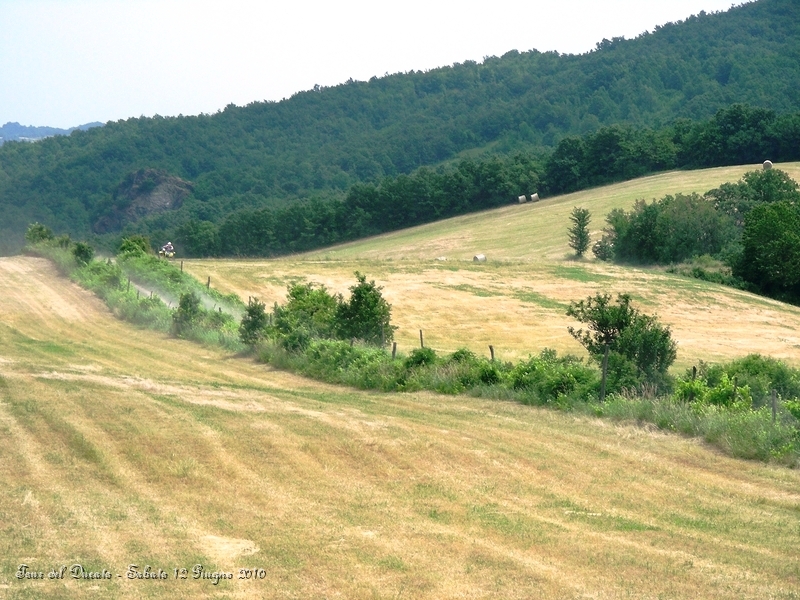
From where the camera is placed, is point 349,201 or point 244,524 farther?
point 349,201

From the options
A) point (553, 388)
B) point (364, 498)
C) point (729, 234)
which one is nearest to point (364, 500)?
point (364, 498)

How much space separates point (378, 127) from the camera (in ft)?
627

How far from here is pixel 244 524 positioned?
34.1 feet

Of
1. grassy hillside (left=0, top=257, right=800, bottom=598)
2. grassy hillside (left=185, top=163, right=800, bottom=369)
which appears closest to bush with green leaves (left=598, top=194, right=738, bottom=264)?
grassy hillside (left=185, top=163, right=800, bottom=369)

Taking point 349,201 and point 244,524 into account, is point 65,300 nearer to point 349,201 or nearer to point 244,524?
point 244,524

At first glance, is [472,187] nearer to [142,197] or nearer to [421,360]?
[142,197]

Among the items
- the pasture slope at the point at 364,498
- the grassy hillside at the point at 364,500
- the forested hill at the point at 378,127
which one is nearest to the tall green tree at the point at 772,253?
the pasture slope at the point at 364,498

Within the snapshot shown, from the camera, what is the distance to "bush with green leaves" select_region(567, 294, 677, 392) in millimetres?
19984

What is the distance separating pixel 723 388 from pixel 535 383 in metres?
3.93

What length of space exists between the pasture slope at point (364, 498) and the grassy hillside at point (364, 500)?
0.11 ft

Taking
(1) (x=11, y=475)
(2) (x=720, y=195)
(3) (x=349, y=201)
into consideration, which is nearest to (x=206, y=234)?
(3) (x=349, y=201)

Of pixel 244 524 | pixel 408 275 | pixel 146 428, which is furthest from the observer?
pixel 408 275

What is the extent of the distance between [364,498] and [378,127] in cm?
18308

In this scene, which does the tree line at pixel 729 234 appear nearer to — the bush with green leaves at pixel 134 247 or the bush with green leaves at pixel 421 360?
the bush with green leaves at pixel 134 247
